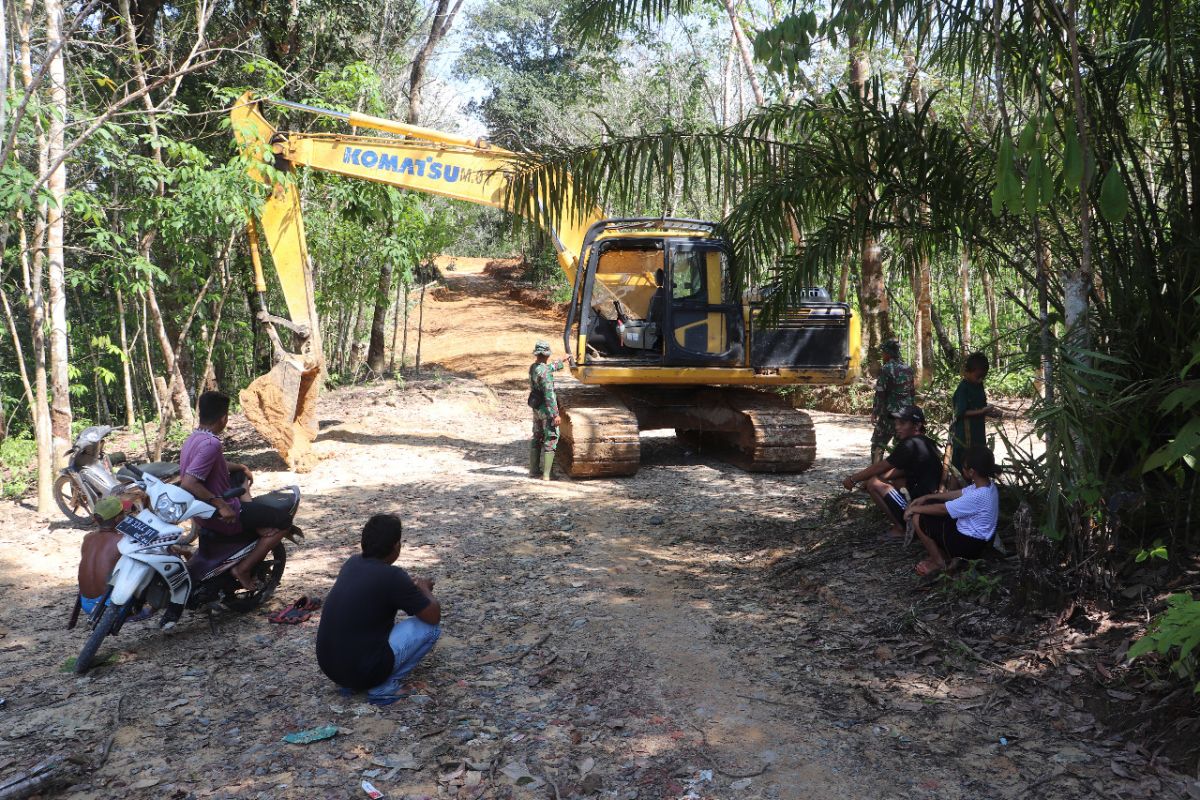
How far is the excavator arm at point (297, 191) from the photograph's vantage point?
10.6m

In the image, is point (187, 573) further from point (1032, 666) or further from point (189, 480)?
point (1032, 666)

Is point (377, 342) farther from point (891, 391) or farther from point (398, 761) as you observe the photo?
point (398, 761)

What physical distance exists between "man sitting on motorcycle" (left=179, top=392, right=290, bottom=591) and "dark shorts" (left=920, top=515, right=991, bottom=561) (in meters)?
4.01

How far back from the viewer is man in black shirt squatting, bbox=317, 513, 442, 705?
4.35 m

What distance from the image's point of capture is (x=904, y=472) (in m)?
6.30

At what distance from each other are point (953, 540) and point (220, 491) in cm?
439

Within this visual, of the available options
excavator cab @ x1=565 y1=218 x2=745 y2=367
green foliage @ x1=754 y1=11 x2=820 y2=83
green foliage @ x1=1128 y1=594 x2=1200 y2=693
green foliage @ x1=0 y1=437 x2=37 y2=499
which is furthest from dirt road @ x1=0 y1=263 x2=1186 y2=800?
green foliage @ x1=754 y1=11 x2=820 y2=83

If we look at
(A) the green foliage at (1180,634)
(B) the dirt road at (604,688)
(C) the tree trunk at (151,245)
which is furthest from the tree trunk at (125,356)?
(A) the green foliage at (1180,634)

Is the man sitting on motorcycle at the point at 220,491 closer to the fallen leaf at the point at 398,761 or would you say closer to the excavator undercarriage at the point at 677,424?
the fallen leaf at the point at 398,761

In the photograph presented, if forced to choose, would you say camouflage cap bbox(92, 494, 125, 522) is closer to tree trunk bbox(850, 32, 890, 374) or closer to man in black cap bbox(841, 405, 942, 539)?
man in black cap bbox(841, 405, 942, 539)

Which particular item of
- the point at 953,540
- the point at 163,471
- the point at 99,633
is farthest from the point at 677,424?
the point at 99,633

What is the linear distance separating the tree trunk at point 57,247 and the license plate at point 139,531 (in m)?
4.29

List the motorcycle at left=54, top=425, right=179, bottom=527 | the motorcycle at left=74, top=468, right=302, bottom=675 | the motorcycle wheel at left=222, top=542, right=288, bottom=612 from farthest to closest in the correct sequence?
the motorcycle at left=54, top=425, right=179, bottom=527 → the motorcycle wheel at left=222, top=542, right=288, bottom=612 → the motorcycle at left=74, top=468, right=302, bottom=675

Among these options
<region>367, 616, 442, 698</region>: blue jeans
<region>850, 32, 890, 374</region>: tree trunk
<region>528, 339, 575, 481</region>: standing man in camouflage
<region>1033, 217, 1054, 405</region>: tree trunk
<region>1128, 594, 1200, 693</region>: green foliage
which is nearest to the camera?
<region>1128, 594, 1200, 693</region>: green foliage
